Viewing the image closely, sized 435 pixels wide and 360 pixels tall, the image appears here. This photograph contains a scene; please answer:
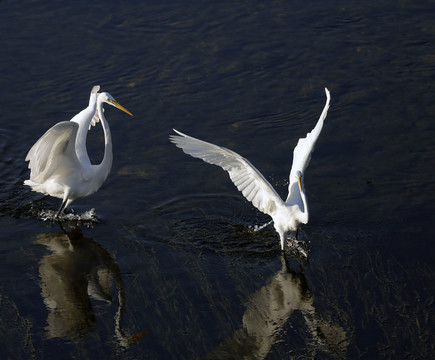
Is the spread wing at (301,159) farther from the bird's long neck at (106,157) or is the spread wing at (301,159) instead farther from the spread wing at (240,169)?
the bird's long neck at (106,157)

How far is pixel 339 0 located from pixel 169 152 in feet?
18.8

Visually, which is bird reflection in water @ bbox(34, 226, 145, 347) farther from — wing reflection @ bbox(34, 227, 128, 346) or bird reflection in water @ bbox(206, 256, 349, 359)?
bird reflection in water @ bbox(206, 256, 349, 359)

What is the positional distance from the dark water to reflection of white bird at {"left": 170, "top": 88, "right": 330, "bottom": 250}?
1.43 ft

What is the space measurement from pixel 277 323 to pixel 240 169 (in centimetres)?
192

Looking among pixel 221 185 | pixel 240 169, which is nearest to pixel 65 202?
pixel 221 185

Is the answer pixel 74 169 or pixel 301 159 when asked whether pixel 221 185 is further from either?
pixel 74 169

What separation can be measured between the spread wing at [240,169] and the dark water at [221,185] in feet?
1.68

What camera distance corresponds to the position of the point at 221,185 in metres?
9.22

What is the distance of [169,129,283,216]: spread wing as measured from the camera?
7449mm

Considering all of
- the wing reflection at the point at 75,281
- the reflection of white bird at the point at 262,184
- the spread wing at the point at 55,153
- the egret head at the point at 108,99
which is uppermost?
the egret head at the point at 108,99

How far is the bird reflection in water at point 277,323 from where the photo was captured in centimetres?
635

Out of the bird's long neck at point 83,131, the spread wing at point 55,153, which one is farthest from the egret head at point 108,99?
the spread wing at point 55,153

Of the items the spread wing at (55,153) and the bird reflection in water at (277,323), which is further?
the spread wing at (55,153)

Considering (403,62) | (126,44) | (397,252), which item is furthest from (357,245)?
(126,44)
